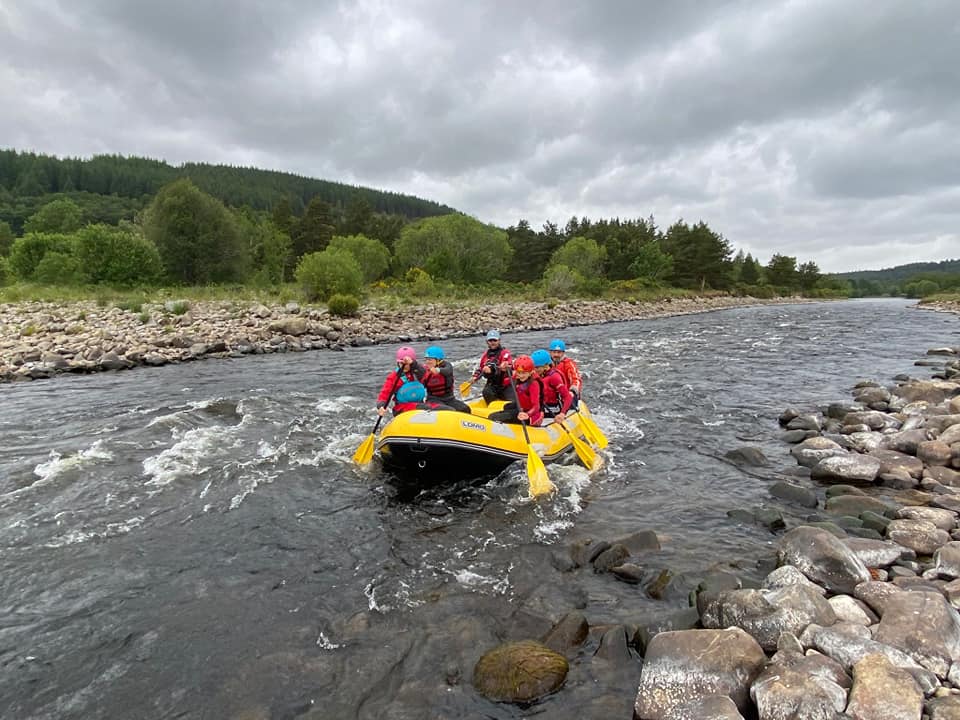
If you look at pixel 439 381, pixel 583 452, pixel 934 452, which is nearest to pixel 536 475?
pixel 583 452

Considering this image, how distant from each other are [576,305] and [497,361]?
31.7 m

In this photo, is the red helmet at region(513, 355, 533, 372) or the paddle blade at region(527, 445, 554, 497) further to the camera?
the red helmet at region(513, 355, 533, 372)

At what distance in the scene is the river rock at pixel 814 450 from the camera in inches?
323

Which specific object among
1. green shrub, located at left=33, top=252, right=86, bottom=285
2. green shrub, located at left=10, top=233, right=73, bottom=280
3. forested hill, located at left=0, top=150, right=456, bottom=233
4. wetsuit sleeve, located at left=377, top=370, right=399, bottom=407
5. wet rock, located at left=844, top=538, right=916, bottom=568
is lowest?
wet rock, located at left=844, top=538, right=916, bottom=568

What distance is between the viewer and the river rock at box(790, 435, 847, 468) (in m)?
8.21

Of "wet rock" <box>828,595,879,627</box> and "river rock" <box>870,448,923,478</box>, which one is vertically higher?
"river rock" <box>870,448,923,478</box>

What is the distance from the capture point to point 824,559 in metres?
4.81

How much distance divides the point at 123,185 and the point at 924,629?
14734 cm

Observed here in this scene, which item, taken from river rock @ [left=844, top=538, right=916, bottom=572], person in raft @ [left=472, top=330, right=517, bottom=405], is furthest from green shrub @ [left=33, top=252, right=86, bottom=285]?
river rock @ [left=844, top=538, right=916, bottom=572]

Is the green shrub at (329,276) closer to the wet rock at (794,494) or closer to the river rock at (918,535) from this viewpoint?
the wet rock at (794,494)

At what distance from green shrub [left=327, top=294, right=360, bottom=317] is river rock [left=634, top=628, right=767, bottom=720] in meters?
23.7

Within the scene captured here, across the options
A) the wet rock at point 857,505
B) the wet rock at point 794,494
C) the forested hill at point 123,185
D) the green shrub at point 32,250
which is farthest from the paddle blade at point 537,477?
the forested hill at point 123,185

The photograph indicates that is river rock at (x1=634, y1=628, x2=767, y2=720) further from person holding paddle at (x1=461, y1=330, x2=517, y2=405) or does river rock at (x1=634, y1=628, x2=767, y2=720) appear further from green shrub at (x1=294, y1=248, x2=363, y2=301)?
green shrub at (x1=294, y1=248, x2=363, y2=301)

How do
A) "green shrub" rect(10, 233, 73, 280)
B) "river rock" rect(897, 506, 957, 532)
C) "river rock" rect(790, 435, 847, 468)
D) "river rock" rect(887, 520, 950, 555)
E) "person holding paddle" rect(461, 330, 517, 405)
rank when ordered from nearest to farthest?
"river rock" rect(887, 520, 950, 555)
"river rock" rect(897, 506, 957, 532)
"river rock" rect(790, 435, 847, 468)
"person holding paddle" rect(461, 330, 517, 405)
"green shrub" rect(10, 233, 73, 280)
